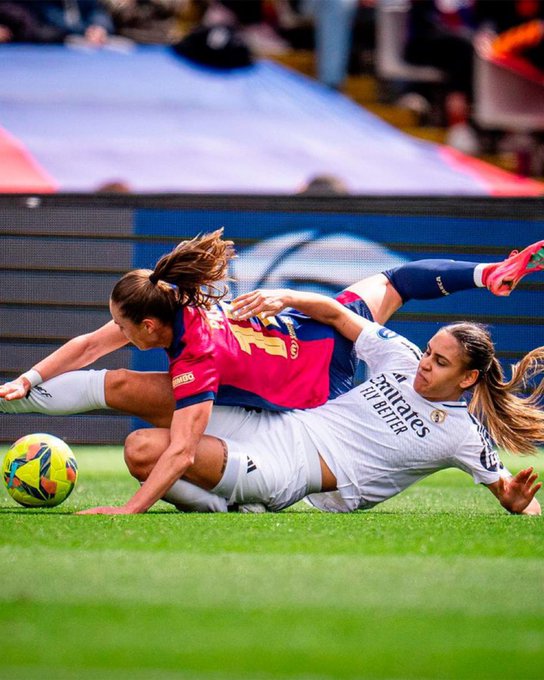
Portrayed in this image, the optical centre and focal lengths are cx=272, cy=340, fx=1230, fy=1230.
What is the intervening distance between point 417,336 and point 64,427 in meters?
2.58

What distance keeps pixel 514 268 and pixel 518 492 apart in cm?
109

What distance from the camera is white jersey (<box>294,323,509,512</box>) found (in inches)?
208

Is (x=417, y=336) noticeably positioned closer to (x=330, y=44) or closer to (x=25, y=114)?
(x=25, y=114)

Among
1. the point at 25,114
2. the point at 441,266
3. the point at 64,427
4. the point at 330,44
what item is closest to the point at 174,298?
the point at 441,266

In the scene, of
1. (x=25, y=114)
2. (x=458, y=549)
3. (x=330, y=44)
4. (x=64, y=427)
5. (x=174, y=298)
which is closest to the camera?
(x=458, y=549)

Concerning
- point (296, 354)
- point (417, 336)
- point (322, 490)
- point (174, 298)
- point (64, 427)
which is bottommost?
point (64, 427)

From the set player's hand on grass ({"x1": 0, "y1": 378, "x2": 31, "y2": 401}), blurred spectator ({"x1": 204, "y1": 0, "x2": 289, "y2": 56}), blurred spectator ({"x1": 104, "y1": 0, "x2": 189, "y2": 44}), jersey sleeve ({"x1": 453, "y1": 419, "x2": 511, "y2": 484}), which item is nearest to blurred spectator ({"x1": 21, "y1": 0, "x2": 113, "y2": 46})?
blurred spectator ({"x1": 104, "y1": 0, "x2": 189, "y2": 44})

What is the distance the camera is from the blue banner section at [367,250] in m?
8.74

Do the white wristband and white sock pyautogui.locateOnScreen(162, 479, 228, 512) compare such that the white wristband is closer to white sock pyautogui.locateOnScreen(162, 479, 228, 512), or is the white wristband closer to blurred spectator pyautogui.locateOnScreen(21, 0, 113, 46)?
white sock pyautogui.locateOnScreen(162, 479, 228, 512)

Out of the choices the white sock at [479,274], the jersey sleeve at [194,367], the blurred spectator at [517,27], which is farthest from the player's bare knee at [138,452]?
the blurred spectator at [517,27]

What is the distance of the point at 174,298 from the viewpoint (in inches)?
205

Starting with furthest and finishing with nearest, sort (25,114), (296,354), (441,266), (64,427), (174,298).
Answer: (25,114) < (64,427) < (441,266) < (296,354) < (174,298)

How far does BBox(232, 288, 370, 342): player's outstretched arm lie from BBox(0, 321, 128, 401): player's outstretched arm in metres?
0.75

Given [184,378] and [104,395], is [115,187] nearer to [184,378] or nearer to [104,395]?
[104,395]
